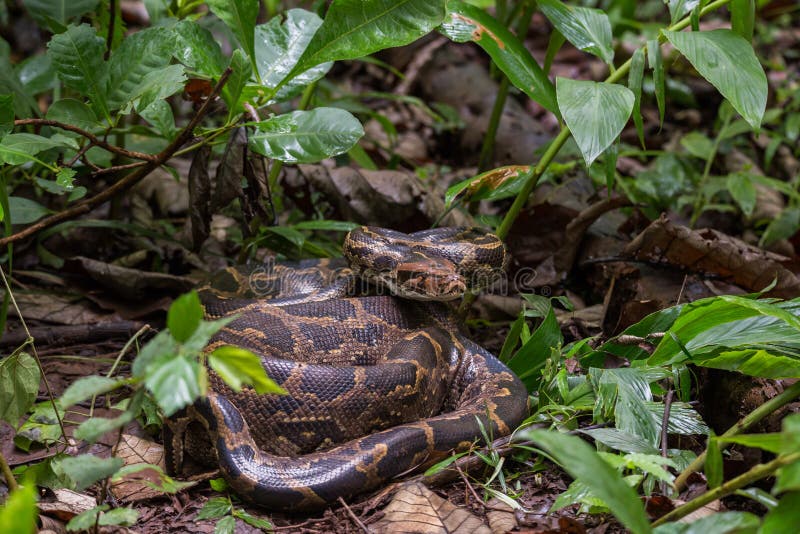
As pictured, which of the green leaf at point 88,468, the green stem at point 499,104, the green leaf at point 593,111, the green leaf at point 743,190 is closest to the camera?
the green leaf at point 88,468

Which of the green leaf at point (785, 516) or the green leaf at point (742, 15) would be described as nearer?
the green leaf at point (785, 516)

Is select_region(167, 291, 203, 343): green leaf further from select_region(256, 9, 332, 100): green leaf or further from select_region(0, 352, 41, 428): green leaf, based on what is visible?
select_region(256, 9, 332, 100): green leaf

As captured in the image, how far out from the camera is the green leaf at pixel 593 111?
3.63m

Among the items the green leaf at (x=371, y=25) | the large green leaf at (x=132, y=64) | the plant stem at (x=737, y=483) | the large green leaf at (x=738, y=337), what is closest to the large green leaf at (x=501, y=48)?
the green leaf at (x=371, y=25)

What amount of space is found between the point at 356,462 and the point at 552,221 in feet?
11.6

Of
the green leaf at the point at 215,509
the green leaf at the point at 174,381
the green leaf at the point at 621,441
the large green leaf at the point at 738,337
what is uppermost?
the green leaf at the point at 174,381

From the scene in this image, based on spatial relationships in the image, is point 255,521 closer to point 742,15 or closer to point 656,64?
point 656,64

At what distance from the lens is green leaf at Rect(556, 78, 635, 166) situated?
3.63 metres

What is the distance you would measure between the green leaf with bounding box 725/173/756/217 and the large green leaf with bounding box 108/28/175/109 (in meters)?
5.34

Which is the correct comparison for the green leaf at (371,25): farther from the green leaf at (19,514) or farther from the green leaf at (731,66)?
the green leaf at (19,514)

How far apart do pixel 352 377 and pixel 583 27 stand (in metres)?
2.65

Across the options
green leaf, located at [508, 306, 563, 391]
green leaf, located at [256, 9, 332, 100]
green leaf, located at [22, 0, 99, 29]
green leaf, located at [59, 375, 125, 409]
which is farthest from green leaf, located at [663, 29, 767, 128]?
green leaf, located at [22, 0, 99, 29]

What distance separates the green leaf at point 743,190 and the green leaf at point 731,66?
3115 millimetres

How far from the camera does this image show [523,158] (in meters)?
7.81
